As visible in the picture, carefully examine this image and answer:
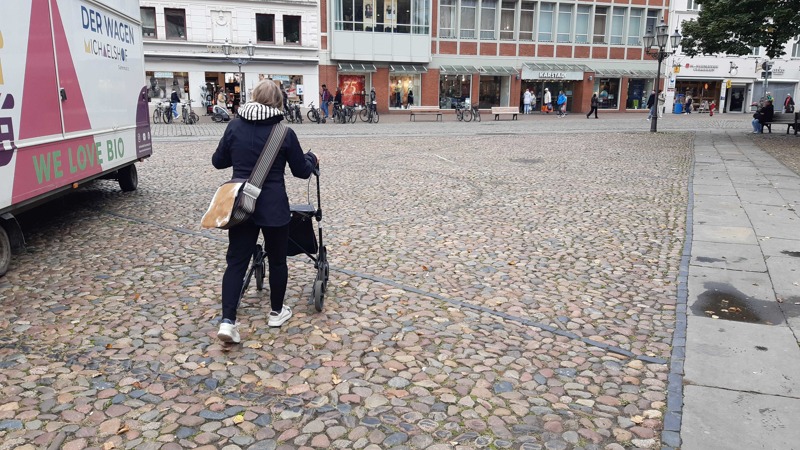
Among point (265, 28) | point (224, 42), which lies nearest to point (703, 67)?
point (265, 28)

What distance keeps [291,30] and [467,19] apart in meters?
12.8

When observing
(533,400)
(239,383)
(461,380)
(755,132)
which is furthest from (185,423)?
(755,132)

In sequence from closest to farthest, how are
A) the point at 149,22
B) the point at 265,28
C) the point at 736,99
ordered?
the point at 149,22
the point at 265,28
the point at 736,99

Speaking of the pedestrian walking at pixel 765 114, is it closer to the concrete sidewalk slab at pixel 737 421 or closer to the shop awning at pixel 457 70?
the shop awning at pixel 457 70

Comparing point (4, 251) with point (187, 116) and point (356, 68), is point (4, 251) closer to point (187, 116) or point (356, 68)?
point (187, 116)

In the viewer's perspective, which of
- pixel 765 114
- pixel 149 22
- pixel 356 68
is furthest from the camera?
pixel 356 68

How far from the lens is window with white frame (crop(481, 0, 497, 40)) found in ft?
147

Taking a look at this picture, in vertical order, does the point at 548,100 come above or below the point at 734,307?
above

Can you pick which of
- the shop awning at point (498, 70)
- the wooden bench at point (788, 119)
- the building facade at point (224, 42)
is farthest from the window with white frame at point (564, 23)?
the wooden bench at point (788, 119)

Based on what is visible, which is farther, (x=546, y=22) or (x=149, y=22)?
(x=546, y=22)

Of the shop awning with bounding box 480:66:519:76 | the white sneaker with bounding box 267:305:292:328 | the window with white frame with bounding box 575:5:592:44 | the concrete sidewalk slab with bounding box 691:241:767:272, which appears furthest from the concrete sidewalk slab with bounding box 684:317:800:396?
the window with white frame with bounding box 575:5:592:44

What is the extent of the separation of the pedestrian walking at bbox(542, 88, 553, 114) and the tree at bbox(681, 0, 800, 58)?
21433 mm

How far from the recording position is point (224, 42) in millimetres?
37781

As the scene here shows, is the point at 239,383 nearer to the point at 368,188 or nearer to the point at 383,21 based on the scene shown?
the point at 368,188
